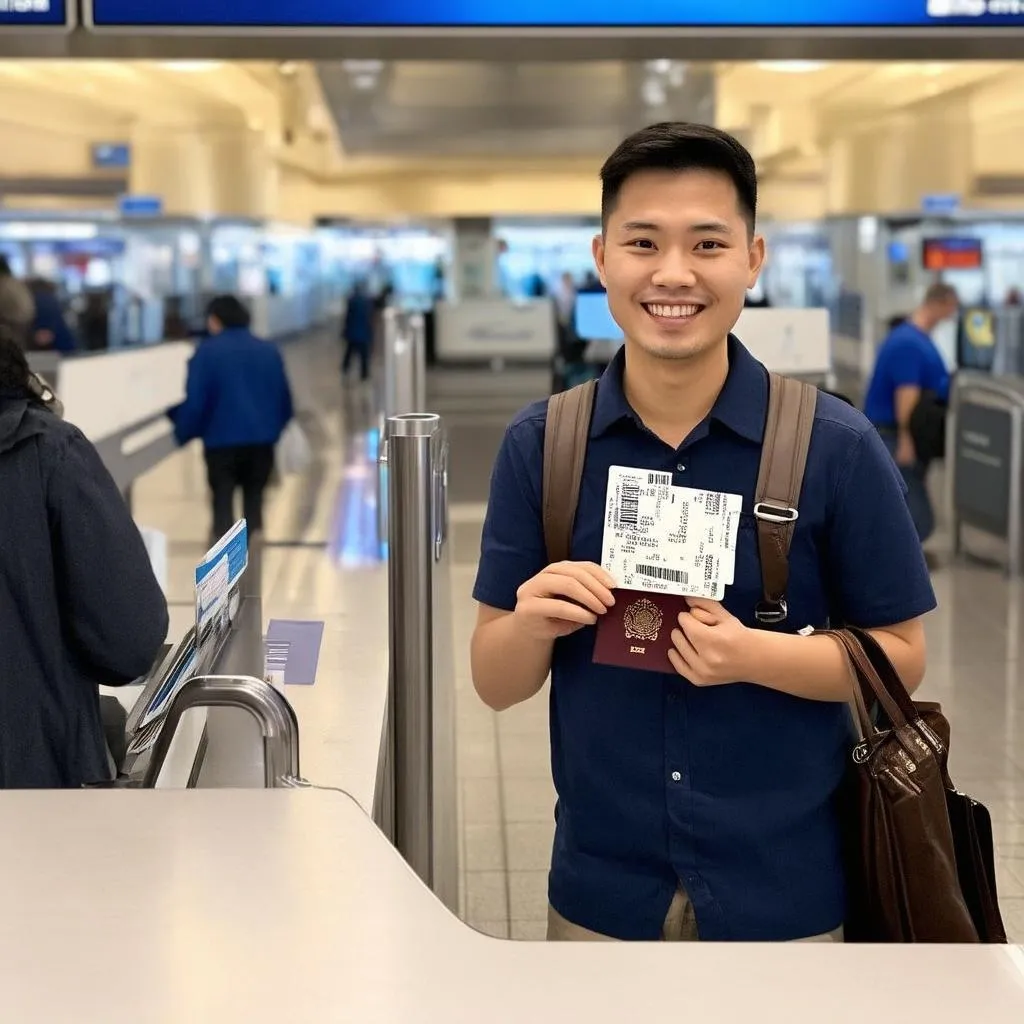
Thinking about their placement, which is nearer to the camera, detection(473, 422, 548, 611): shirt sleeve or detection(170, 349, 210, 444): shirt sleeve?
detection(473, 422, 548, 611): shirt sleeve

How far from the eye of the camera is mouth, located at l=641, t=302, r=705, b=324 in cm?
179

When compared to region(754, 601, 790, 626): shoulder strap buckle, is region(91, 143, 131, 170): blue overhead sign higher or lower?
higher

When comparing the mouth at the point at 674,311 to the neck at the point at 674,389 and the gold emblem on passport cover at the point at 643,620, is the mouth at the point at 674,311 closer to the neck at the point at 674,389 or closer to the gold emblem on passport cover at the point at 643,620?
the neck at the point at 674,389

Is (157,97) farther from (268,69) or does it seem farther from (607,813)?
(607,813)

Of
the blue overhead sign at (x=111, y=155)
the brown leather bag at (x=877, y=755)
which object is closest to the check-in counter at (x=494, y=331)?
the blue overhead sign at (x=111, y=155)

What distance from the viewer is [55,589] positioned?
2625 mm

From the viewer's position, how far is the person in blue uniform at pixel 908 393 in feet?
28.3

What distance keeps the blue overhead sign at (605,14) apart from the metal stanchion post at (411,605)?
4.69 ft

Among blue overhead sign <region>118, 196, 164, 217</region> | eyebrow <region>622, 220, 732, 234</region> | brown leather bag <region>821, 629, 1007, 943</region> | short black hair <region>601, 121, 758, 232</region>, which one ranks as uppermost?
blue overhead sign <region>118, 196, 164, 217</region>

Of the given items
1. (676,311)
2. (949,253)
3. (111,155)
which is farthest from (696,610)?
(949,253)

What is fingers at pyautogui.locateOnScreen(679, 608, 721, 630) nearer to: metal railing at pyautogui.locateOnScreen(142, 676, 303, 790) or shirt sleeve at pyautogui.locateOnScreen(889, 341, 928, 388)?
metal railing at pyautogui.locateOnScreen(142, 676, 303, 790)

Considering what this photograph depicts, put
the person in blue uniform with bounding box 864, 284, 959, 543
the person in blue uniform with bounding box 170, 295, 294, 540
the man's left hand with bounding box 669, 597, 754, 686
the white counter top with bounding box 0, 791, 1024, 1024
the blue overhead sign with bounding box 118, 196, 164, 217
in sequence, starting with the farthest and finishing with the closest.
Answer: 1. the blue overhead sign with bounding box 118, 196, 164, 217
2. the person in blue uniform with bounding box 864, 284, 959, 543
3. the person in blue uniform with bounding box 170, 295, 294, 540
4. the man's left hand with bounding box 669, 597, 754, 686
5. the white counter top with bounding box 0, 791, 1024, 1024

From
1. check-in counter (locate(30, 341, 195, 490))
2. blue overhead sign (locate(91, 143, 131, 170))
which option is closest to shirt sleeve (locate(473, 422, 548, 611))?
check-in counter (locate(30, 341, 195, 490))

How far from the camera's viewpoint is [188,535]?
9344 mm
